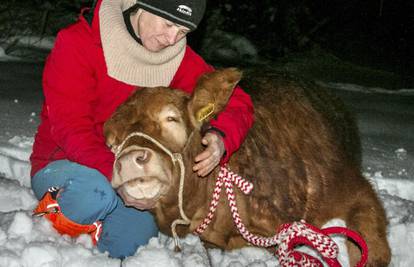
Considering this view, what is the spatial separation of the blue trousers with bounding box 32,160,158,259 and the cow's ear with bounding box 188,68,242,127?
63cm

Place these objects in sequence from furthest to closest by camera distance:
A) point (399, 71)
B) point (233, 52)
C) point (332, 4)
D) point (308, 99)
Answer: point (332, 4)
point (399, 71)
point (233, 52)
point (308, 99)

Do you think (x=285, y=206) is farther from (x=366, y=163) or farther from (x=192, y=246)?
(x=366, y=163)

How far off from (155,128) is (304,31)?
15.2 m

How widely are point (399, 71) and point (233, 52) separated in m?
5.68

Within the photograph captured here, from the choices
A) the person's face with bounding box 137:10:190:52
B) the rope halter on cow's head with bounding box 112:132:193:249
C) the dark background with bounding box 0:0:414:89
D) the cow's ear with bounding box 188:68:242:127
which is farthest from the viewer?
the dark background with bounding box 0:0:414:89

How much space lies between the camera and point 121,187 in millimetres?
2652

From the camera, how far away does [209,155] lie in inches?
112

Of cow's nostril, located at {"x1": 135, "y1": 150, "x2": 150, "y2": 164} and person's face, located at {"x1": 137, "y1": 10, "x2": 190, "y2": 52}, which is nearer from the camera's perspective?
cow's nostril, located at {"x1": 135, "y1": 150, "x2": 150, "y2": 164}

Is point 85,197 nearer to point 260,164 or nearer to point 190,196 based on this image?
point 190,196

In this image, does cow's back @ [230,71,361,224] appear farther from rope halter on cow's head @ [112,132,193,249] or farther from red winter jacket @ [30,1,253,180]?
rope halter on cow's head @ [112,132,193,249]

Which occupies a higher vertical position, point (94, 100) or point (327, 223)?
point (94, 100)

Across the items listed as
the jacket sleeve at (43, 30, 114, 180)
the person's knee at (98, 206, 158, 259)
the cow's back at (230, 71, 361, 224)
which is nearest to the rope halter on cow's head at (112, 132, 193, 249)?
the jacket sleeve at (43, 30, 114, 180)

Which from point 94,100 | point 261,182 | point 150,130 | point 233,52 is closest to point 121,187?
point 150,130

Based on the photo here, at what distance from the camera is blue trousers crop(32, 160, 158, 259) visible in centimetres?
305
